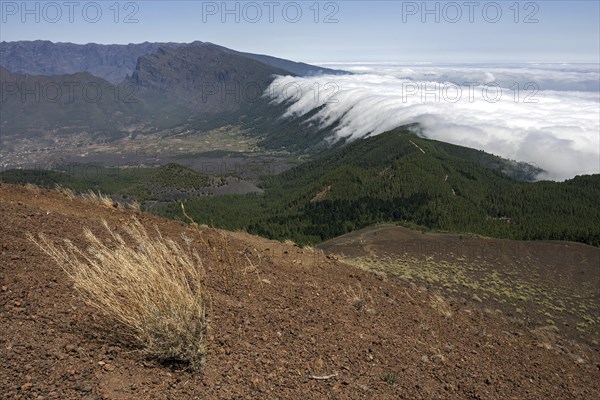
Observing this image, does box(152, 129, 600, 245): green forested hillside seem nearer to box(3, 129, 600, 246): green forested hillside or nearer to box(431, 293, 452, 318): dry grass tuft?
box(3, 129, 600, 246): green forested hillside

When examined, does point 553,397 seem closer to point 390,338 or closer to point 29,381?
point 390,338

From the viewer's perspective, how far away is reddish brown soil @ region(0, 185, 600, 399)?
557cm

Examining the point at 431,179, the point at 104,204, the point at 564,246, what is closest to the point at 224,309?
the point at 104,204

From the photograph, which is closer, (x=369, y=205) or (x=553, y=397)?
(x=553, y=397)

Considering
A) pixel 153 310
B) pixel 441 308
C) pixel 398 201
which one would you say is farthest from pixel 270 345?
pixel 398 201

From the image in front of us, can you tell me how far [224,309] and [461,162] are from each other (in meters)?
166

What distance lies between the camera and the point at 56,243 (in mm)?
9828

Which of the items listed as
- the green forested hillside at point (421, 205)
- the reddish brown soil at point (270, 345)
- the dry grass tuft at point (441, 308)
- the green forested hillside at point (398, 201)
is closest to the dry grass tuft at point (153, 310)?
the reddish brown soil at point (270, 345)

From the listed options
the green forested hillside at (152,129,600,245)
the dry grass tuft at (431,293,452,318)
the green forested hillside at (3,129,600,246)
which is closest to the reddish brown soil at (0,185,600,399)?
the dry grass tuft at (431,293,452,318)

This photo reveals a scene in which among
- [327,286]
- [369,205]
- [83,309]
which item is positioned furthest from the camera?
[369,205]

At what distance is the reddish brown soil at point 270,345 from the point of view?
219 inches

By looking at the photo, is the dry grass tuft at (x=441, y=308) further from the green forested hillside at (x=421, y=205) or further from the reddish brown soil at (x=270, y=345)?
the green forested hillside at (x=421, y=205)

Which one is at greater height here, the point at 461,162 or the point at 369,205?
the point at 461,162

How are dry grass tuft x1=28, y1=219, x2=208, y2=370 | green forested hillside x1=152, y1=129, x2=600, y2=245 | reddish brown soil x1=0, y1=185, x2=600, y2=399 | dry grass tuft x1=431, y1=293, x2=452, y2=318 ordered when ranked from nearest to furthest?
reddish brown soil x1=0, y1=185, x2=600, y2=399 < dry grass tuft x1=28, y1=219, x2=208, y2=370 < dry grass tuft x1=431, y1=293, x2=452, y2=318 < green forested hillside x1=152, y1=129, x2=600, y2=245
